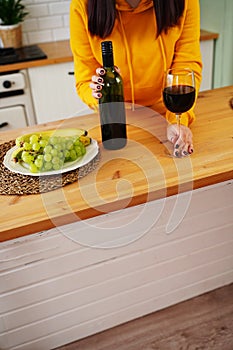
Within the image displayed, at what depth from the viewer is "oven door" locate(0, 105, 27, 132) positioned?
8.01ft

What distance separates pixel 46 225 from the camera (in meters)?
0.98

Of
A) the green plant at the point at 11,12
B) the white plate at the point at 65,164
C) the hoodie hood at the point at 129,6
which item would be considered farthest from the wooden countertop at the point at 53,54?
the white plate at the point at 65,164

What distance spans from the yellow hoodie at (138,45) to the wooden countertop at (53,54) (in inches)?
38.1

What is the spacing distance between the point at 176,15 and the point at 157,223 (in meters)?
0.69

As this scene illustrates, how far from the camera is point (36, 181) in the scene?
111 centimetres

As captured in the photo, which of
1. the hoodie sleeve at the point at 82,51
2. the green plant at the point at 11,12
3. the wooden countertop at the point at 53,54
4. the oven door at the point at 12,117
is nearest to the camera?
the hoodie sleeve at the point at 82,51

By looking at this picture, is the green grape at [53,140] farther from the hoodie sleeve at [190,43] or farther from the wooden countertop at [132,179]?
the hoodie sleeve at [190,43]

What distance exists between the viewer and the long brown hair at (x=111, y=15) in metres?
1.32

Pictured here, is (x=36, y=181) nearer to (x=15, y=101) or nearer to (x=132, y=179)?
(x=132, y=179)

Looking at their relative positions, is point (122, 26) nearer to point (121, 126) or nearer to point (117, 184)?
point (121, 126)

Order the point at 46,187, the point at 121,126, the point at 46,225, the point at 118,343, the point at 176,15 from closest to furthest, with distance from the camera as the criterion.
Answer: the point at 46,225, the point at 46,187, the point at 121,126, the point at 176,15, the point at 118,343

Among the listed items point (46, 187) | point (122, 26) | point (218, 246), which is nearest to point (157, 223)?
point (218, 246)

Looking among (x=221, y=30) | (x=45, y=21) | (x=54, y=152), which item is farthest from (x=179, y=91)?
(x=45, y=21)

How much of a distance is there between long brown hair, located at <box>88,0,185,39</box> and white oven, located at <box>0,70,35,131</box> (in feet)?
3.63
